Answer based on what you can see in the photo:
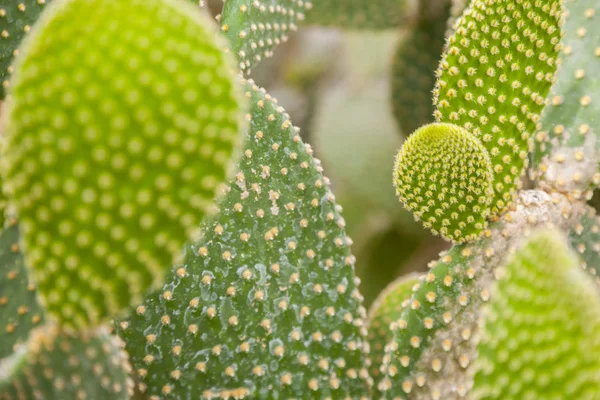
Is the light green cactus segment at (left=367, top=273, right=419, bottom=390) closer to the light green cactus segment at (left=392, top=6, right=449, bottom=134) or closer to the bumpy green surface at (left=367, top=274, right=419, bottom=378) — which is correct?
the bumpy green surface at (left=367, top=274, right=419, bottom=378)

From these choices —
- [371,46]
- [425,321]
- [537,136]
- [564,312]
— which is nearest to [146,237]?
[564,312]

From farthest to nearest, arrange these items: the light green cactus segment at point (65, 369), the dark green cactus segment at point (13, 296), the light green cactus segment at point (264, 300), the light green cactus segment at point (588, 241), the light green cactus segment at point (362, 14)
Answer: the light green cactus segment at point (362, 14) < the light green cactus segment at point (588, 241) < the light green cactus segment at point (264, 300) < the dark green cactus segment at point (13, 296) < the light green cactus segment at point (65, 369)

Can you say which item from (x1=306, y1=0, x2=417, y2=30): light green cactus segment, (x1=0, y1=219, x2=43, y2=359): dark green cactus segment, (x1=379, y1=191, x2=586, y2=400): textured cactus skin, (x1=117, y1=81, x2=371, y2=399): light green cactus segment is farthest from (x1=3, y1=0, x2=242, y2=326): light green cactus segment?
(x1=306, y1=0, x2=417, y2=30): light green cactus segment

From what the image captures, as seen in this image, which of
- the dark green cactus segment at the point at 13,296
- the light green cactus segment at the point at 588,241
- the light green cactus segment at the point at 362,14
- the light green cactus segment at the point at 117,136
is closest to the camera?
the light green cactus segment at the point at 117,136

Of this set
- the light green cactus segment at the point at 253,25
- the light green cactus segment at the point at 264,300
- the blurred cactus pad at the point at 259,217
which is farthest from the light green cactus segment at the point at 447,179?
the light green cactus segment at the point at 253,25

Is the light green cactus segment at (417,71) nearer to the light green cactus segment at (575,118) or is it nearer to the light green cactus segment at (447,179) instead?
the light green cactus segment at (575,118)

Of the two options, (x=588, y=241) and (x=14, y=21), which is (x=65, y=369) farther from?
(x=588, y=241)

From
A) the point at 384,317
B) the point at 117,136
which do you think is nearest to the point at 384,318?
the point at 384,317
